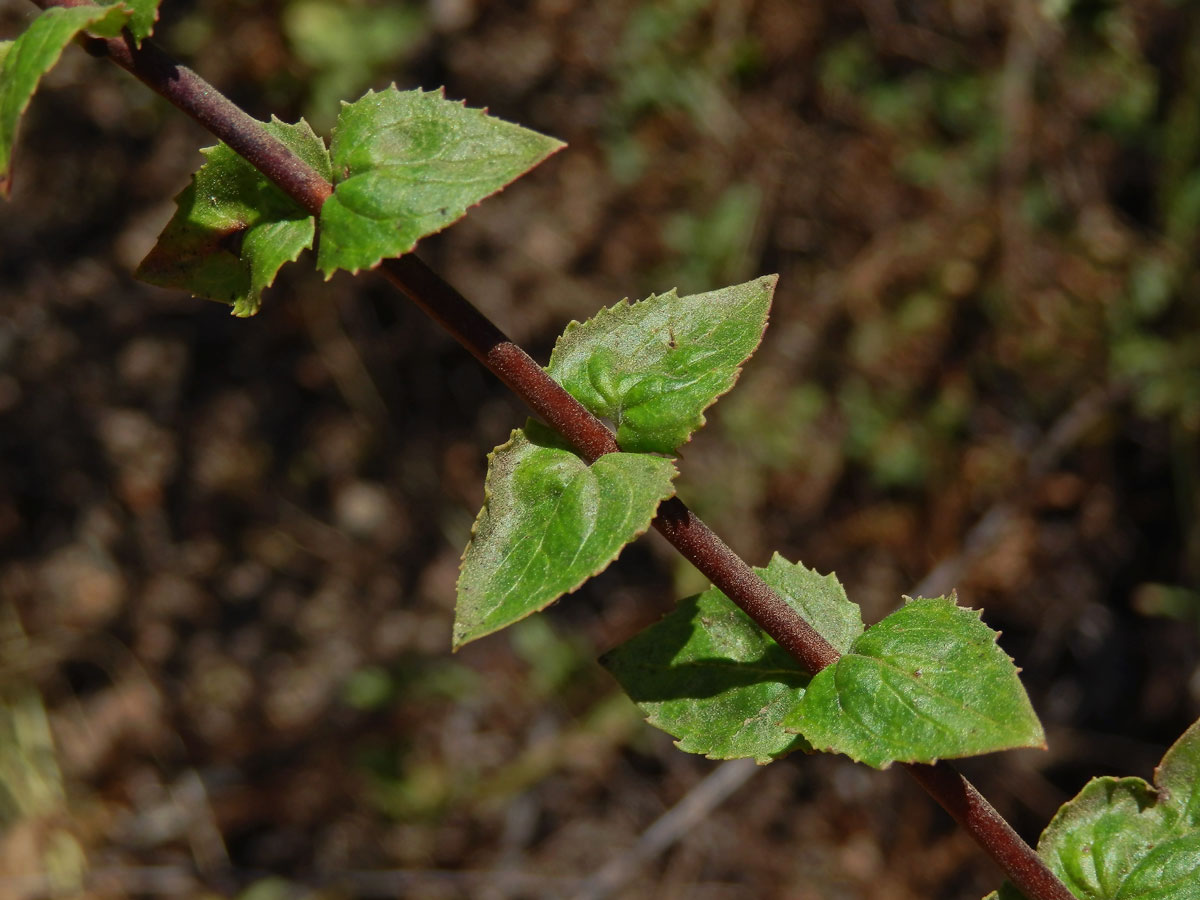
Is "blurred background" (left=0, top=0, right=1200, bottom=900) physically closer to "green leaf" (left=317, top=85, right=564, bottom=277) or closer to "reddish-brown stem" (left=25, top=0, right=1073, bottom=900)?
"reddish-brown stem" (left=25, top=0, right=1073, bottom=900)

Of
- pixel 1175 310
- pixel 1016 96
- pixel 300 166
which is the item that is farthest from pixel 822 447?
pixel 300 166

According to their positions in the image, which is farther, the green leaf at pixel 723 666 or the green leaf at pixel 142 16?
the green leaf at pixel 723 666

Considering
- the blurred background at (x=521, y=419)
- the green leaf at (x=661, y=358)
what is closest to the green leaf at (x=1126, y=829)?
the green leaf at (x=661, y=358)

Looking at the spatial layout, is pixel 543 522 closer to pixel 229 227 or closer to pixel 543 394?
pixel 543 394

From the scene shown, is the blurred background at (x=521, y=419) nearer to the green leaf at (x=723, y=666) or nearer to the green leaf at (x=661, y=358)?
the green leaf at (x=723, y=666)

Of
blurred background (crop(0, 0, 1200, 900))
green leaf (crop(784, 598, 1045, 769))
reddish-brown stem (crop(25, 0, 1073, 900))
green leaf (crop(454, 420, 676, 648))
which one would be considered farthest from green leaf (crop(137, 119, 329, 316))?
blurred background (crop(0, 0, 1200, 900))

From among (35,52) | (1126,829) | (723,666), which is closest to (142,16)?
(35,52)
